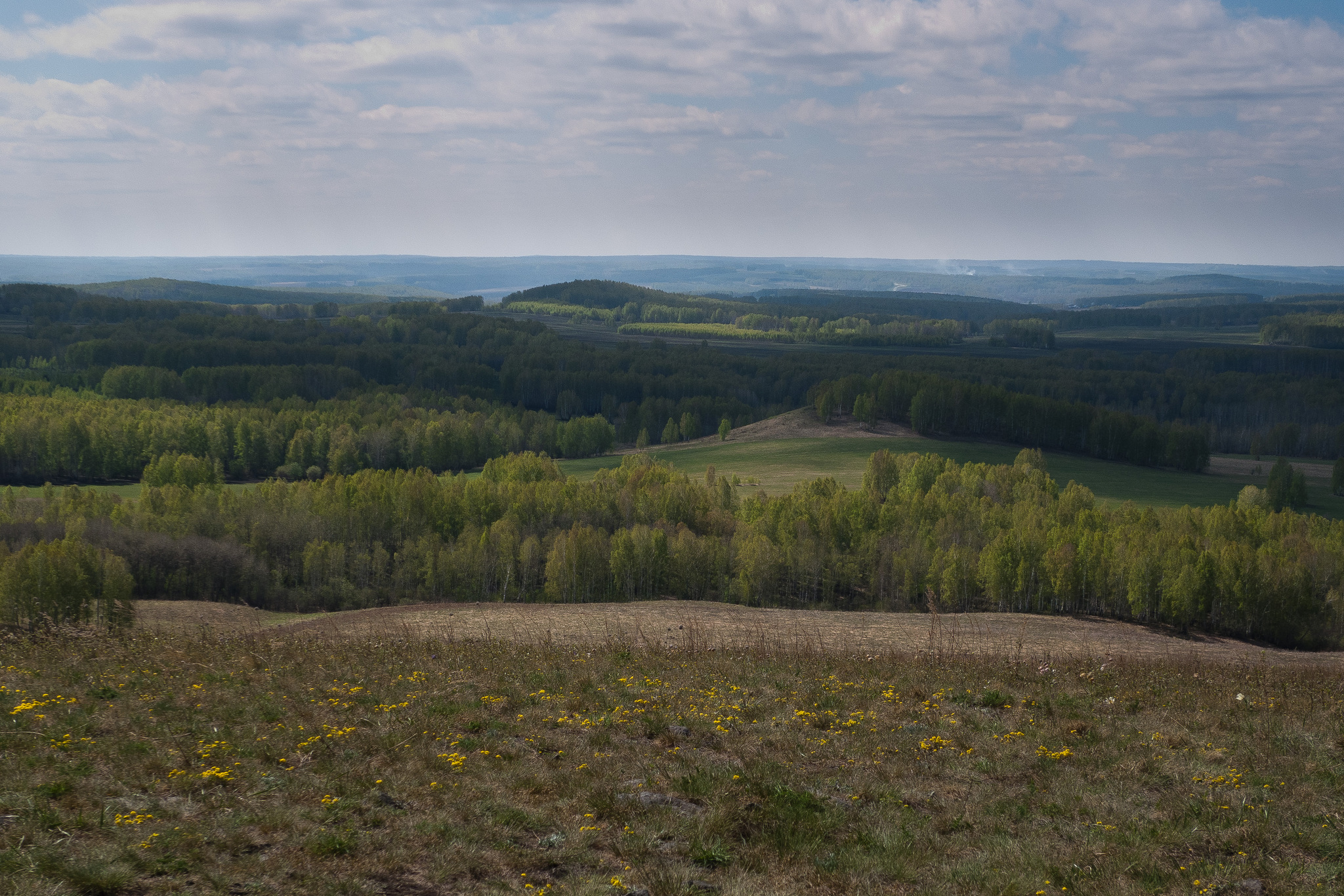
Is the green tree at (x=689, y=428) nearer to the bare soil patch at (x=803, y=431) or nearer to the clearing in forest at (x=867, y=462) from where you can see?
the bare soil patch at (x=803, y=431)

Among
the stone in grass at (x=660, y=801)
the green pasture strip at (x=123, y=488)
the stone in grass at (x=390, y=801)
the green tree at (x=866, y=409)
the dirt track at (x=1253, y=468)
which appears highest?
the stone in grass at (x=390, y=801)

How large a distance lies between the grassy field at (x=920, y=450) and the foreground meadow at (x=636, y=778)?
73815 millimetres

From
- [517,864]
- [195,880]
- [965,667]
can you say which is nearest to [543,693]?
[517,864]

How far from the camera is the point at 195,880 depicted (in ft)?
30.8

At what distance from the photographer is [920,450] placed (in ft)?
363

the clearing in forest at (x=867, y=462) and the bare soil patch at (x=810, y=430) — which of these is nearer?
the clearing in forest at (x=867, y=462)

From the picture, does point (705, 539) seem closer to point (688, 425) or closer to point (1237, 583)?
point (1237, 583)

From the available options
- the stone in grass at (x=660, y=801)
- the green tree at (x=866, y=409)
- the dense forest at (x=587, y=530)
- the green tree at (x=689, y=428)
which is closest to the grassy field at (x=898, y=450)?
the dense forest at (x=587, y=530)

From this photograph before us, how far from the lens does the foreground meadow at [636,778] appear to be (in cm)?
1011

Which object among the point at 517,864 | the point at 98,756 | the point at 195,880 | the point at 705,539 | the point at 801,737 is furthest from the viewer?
the point at 705,539

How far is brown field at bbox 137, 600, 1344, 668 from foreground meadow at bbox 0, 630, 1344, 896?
13.8 ft

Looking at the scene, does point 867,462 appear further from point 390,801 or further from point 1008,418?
point 390,801


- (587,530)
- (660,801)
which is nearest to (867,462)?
(587,530)

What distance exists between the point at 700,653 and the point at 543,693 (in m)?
5.80
